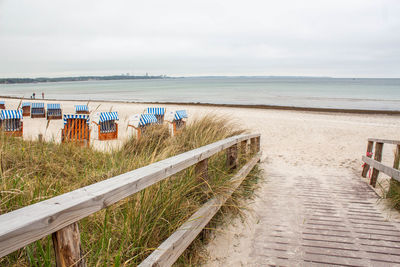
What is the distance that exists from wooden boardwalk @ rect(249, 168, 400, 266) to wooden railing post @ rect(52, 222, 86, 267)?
5.32 ft

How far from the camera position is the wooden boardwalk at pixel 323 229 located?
2.40 m

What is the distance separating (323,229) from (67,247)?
2.59 m

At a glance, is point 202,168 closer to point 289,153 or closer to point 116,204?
point 116,204

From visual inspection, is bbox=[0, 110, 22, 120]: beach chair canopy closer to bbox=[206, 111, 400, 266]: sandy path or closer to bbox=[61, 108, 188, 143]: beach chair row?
bbox=[61, 108, 188, 143]: beach chair row

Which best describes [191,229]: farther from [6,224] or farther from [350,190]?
[350,190]

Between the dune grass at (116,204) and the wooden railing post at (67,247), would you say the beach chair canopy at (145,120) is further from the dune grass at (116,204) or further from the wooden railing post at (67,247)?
the wooden railing post at (67,247)

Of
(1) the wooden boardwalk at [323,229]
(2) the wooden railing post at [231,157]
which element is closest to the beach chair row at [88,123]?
(2) the wooden railing post at [231,157]

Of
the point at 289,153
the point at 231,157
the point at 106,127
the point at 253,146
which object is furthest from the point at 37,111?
the point at 231,157

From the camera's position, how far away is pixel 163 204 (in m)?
2.17

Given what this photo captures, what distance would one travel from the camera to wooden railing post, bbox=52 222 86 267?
1.08 m

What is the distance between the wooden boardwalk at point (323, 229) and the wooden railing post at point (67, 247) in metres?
1.62

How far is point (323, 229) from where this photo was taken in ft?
9.65

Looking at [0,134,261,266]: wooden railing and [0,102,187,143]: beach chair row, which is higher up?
[0,134,261,266]: wooden railing

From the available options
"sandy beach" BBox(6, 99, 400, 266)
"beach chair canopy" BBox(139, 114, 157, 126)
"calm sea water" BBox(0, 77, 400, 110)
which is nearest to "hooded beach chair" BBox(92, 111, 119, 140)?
"sandy beach" BBox(6, 99, 400, 266)
